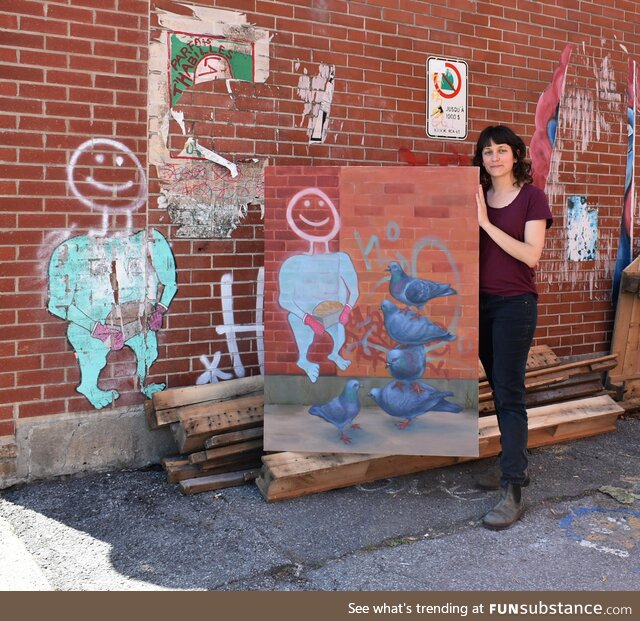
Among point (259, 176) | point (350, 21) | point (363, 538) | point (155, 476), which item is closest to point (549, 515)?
point (363, 538)

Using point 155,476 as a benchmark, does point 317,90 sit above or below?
above

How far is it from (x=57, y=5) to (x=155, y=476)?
9.10 ft

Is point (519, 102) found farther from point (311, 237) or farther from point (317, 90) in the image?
point (311, 237)

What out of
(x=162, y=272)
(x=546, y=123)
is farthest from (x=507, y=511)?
(x=546, y=123)

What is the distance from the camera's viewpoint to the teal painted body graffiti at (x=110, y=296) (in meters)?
4.06

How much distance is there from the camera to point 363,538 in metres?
3.48

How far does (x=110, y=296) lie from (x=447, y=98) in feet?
9.45

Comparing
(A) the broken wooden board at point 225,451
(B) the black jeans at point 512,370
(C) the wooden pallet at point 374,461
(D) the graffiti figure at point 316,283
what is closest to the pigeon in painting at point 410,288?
(D) the graffiti figure at point 316,283

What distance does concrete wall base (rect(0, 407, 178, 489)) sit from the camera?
3.98 m

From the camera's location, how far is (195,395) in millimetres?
4309

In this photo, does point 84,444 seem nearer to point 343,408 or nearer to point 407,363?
point 343,408

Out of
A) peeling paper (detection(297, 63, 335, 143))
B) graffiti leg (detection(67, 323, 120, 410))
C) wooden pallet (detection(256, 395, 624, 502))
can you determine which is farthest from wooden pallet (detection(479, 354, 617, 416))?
graffiti leg (detection(67, 323, 120, 410))

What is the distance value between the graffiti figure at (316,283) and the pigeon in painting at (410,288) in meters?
0.21

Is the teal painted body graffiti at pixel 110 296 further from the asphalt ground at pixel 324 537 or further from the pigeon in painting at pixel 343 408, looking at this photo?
the pigeon in painting at pixel 343 408
